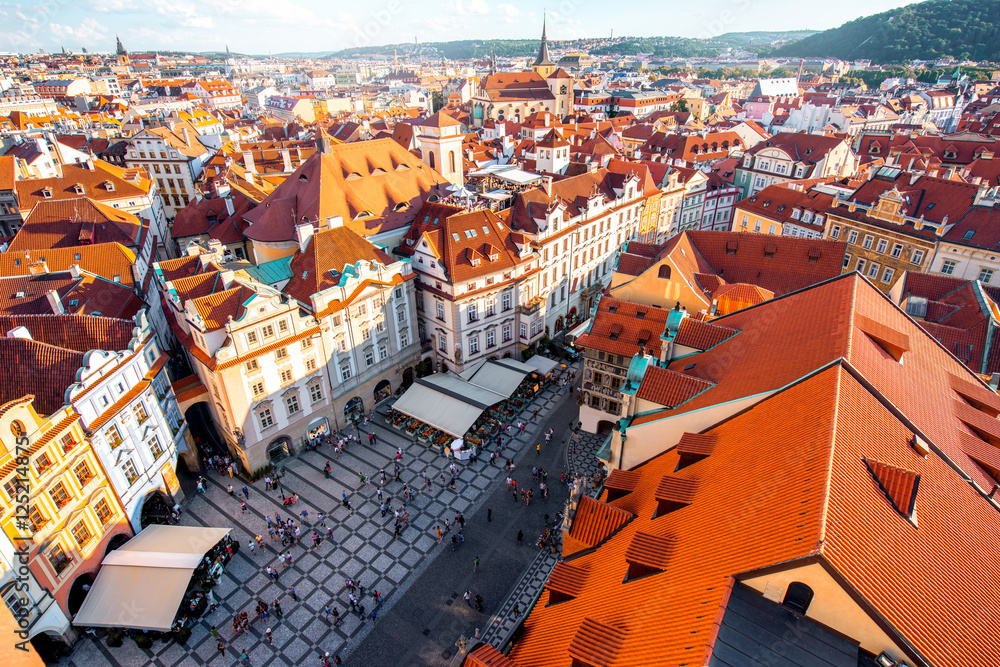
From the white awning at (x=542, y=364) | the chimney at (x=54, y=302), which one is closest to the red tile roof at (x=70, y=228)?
the chimney at (x=54, y=302)

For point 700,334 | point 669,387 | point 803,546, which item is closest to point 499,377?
point 700,334

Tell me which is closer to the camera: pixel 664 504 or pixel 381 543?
pixel 664 504

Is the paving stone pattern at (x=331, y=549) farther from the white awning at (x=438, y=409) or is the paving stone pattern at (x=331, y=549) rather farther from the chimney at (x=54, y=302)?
the chimney at (x=54, y=302)

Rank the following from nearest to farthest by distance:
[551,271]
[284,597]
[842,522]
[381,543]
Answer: [842,522]
[284,597]
[381,543]
[551,271]

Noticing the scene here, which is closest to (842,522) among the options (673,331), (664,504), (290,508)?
(664,504)

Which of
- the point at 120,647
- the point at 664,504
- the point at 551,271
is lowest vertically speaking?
the point at 120,647

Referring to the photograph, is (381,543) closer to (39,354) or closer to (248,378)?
(248,378)

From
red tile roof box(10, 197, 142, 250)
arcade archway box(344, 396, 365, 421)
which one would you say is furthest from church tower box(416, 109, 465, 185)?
red tile roof box(10, 197, 142, 250)
